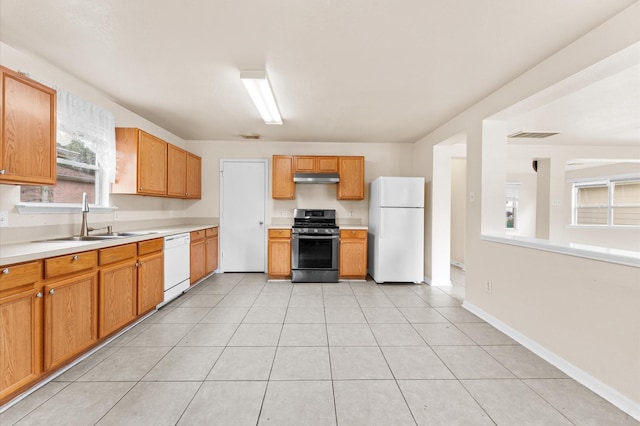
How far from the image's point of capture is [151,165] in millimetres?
3277

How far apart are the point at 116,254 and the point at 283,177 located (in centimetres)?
267

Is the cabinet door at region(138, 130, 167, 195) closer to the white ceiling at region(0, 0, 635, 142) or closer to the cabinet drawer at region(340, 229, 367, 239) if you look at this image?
the white ceiling at region(0, 0, 635, 142)

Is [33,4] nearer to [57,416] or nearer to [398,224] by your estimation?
[57,416]

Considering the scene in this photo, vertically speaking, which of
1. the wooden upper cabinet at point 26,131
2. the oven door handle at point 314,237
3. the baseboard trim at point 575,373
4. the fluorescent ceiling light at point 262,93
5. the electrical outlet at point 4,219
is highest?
the fluorescent ceiling light at point 262,93

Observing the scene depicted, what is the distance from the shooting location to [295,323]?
2707 mm

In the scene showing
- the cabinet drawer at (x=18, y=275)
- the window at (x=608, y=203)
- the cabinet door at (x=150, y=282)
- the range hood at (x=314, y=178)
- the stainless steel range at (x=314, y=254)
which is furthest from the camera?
the window at (x=608, y=203)

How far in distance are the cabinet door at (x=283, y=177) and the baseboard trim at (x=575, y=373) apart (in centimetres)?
329

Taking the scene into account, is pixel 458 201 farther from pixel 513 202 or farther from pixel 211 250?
pixel 211 250

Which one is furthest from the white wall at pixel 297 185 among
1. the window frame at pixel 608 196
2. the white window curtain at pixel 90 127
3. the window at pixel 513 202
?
the window frame at pixel 608 196

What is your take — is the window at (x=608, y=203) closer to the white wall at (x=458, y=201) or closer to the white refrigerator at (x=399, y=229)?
the white wall at (x=458, y=201)

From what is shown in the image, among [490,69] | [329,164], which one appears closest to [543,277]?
[490,69]

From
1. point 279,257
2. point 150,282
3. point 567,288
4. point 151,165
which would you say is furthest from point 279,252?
point 567,288

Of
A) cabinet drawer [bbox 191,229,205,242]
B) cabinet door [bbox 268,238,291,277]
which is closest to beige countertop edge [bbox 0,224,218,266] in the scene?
cabinet drawer [bbox 191,229,205,242]

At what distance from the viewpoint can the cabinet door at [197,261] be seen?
3.75m
